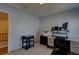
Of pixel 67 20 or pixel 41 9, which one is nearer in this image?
pixel 67 20

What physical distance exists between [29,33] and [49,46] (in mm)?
1055

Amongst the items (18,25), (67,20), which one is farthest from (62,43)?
(18,25)

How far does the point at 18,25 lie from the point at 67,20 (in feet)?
6.58

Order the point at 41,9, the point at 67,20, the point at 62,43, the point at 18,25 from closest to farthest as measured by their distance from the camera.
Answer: the point at 67,20
the point at 41,9
the point at 62,43
the point at 18,25

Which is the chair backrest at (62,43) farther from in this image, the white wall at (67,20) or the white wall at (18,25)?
the white wall at (18,25)

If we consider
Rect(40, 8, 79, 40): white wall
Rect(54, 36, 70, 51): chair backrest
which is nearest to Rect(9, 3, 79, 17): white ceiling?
Rect(40, 8, 79, 40): white wall

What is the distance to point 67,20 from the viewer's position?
3180 mm

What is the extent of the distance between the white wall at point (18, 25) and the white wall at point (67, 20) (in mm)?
424

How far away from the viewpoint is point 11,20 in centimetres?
345

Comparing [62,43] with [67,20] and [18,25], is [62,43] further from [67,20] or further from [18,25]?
[18,25]

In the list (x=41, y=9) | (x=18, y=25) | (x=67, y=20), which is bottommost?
(x=18, y=25)

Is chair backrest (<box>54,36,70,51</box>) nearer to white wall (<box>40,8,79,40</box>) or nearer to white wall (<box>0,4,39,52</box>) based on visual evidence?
white wall (<box>40,8,79,40</box>)

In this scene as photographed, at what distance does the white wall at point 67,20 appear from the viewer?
3037 mm
